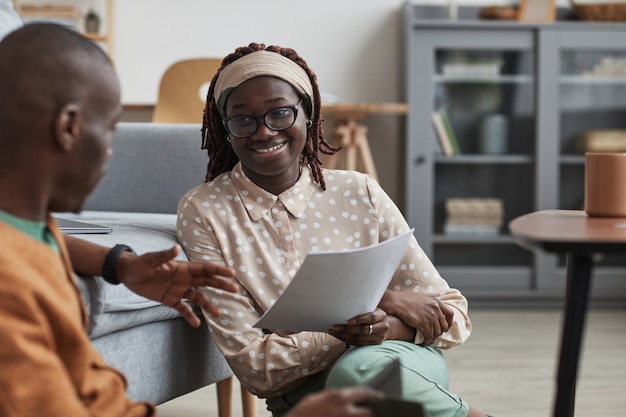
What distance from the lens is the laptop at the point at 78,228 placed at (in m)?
1.42

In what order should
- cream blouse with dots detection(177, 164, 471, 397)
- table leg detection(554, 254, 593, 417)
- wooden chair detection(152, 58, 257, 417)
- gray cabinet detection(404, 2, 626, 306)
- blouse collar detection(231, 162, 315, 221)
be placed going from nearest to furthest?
table leg detection(554, 254, 593, 417), cream blouse with dots detection(177, 164, 471, 397), blouse collar detection(231, 162, 315, 221), wooden chair detection(152, 58, 257, 417), gray cabinet detection(404, 2, 626, 306)

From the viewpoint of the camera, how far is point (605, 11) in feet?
12.6

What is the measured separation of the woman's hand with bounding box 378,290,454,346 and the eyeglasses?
32cm

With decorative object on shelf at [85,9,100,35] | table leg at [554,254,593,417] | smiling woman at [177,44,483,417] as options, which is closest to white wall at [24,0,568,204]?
decorative object on shelf at [85,9,100,35]

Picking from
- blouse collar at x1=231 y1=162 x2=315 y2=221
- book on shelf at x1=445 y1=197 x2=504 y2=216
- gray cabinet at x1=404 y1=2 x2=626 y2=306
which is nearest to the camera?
blouse collar at x1=231 y1=162 x2=315 y2=221

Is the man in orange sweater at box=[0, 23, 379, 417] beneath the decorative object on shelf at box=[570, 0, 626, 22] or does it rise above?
beneath

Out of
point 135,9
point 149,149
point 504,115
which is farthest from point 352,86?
point 149,149

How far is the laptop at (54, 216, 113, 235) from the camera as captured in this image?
142 centimetres

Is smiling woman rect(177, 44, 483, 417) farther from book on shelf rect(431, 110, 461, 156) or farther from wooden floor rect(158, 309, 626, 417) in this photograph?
book on shelf rect(431, 110, 461, 156)

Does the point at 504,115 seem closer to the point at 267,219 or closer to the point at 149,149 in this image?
the point at 149,149

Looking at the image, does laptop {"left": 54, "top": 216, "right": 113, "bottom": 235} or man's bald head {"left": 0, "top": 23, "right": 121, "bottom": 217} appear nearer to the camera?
man's bald head {"left": 0, "top": 23, "right": 121, "bottom": 217}

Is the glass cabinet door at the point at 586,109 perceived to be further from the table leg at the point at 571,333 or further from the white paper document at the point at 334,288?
the table leg at the point at 571,333

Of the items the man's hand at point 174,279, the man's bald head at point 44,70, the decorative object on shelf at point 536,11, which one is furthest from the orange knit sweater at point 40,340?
the decorative object on shelf at point 536,11

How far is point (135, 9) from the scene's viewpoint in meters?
4.05
